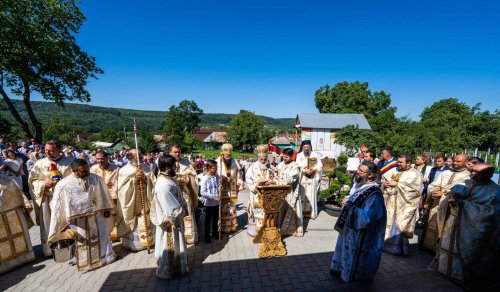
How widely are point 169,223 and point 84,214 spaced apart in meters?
1.73

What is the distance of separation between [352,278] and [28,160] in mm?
14332

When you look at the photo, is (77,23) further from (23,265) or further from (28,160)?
(23,265)

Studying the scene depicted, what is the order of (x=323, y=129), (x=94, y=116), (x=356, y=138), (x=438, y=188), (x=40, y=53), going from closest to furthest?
1. (x=438, y=188)
2. (x=40, y=53)
3. (x=356, y=138)
4. (x=323, y=129)
5. (x=94, y=116)

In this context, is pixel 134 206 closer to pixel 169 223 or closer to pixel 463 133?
pixel 169 223

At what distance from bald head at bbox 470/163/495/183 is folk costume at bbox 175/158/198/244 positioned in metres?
5.25

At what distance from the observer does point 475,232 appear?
3.85 meters

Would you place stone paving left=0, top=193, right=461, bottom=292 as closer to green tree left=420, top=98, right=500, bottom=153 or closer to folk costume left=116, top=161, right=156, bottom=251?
folk costume left=116, top=161, right=156, bottom=251

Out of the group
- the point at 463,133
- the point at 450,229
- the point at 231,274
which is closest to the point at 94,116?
the point at 463,133

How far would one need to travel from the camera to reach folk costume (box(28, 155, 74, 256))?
5044 mm

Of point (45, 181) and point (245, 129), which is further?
point (245, 129)

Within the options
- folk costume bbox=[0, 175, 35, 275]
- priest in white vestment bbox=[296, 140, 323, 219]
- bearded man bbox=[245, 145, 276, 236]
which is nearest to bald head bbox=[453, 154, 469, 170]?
priest in white vestment bbox=[296, 140, 323, 219]

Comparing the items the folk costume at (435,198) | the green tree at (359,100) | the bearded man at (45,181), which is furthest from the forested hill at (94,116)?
the folk costume at (435,198)

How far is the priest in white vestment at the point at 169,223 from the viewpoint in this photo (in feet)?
13.6

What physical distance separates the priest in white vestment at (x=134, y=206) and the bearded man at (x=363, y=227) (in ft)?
12.9
